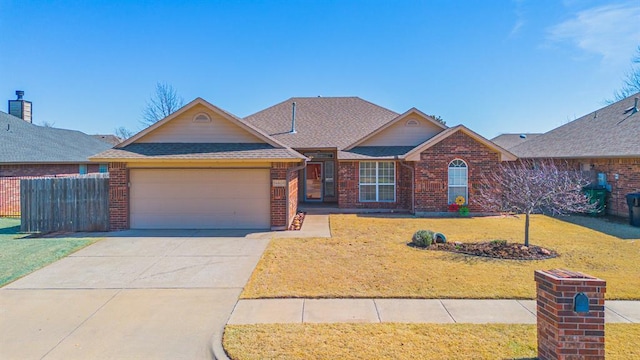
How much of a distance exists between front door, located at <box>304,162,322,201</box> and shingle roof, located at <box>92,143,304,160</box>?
24.9 ft

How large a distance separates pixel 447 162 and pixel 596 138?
26.5 feet

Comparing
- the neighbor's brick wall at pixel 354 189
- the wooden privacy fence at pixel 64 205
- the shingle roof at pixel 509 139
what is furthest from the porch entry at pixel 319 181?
the shingle roof at pixel 509 139

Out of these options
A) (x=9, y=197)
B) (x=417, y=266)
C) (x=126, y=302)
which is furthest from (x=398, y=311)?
(x=9, y=197)

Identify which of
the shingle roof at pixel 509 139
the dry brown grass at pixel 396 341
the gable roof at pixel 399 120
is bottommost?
the dry brown grass at pixel 396 341

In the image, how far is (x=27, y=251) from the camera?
9781 mm

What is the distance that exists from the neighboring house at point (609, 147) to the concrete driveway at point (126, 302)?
14743mm

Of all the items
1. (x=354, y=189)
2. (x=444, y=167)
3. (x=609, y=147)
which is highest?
(x=609, y=147)

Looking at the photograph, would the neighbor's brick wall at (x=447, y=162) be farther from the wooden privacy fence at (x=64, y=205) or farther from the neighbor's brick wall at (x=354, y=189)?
the wooden privacy fence at (x=64, y=205)

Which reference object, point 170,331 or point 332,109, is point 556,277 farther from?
point 332,109

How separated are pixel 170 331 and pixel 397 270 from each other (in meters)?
4.69

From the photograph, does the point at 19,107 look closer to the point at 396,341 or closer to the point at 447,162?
the point at 447,162

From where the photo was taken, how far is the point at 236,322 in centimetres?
545

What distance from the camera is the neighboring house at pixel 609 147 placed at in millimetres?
14662

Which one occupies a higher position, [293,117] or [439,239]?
[293,117]
